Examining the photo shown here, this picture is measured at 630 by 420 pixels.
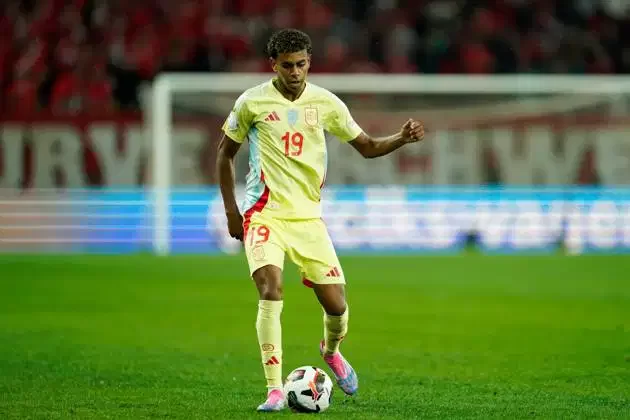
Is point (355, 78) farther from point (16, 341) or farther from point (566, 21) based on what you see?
point (16, 341)

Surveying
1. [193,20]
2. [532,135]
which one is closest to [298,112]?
[532,135]

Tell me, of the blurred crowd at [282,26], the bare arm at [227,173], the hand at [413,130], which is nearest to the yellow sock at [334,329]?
the bare arm at [227,173]

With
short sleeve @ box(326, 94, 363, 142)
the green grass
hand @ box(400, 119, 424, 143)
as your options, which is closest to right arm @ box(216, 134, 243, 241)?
short sleeve @ box(326, 94, 363, 142)

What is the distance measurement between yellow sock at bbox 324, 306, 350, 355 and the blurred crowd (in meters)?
17.9

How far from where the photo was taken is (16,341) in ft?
37.1

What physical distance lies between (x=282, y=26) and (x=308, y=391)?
65.1ft

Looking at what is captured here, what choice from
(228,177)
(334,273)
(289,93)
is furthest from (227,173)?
(334,273)

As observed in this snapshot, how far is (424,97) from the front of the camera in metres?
24.3

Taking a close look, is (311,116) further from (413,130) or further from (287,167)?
(413,130)

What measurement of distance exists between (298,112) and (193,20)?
19789 mm

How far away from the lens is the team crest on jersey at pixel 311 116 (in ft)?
25.4

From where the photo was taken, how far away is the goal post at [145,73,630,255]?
23.4 meters

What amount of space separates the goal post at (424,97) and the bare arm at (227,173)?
1516cm

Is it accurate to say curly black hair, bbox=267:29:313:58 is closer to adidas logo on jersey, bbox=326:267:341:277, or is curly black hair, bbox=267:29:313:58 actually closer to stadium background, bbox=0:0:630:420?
adidas logo on jersey, bbox=326:267:341:277
